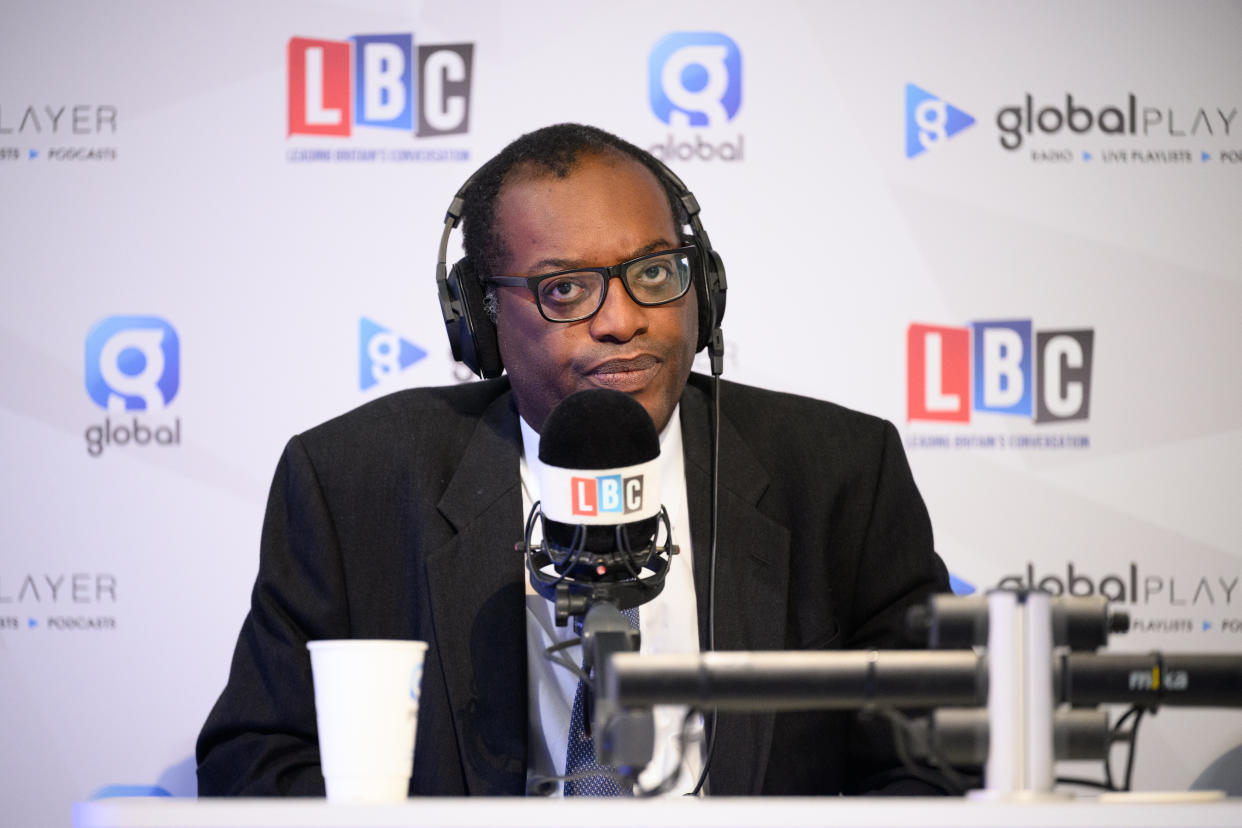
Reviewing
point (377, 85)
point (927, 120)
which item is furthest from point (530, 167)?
point (927, 120)

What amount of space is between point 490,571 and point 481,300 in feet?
1.44

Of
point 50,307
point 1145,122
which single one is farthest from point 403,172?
point 1145,122

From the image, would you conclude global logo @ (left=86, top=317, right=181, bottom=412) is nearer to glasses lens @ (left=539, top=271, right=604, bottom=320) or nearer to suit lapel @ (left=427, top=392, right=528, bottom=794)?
suit lapel @ (left=427, top=392, right=528, bottom=794)

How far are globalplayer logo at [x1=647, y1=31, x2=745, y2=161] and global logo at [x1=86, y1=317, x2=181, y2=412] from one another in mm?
1230

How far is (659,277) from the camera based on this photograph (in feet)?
6.77

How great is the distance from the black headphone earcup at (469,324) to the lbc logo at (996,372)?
49.1 inches

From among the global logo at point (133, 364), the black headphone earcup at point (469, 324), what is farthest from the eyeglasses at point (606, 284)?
the global logo at point (133, 364)

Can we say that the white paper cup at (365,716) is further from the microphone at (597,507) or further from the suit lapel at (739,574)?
the suit lapel at (739,574)

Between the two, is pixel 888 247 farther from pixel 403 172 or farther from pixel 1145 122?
pixel 403 172

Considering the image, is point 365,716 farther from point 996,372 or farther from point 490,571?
point 996,372

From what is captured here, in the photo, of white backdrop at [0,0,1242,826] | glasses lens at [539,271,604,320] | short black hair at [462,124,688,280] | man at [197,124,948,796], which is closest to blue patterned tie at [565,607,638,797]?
man at [197,124,948,796]

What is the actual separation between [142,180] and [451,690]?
1.74 meters

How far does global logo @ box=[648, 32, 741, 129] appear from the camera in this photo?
3088mm

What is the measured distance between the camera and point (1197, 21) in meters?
3.14
